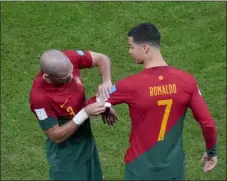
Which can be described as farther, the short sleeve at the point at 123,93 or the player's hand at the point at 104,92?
the player's hand at the point at 104,92

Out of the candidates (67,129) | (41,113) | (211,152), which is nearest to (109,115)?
(67,129)

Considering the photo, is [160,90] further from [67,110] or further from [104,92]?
[67,110]

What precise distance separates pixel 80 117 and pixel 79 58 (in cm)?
86

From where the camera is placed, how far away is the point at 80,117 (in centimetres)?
622

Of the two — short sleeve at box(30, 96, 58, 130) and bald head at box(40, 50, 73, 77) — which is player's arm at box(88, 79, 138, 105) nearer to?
bald head at box(40, 50, 73, 77)

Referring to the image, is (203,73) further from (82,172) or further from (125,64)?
(82,172)

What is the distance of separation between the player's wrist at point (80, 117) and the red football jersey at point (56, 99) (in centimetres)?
29

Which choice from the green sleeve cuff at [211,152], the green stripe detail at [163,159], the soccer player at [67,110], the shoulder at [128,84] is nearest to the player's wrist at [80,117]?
the soccer player at [67,110]

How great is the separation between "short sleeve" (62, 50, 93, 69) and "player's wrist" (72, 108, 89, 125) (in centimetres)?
74

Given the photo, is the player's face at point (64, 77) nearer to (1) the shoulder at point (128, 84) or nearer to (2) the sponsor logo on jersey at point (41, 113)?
(2) the sponsor logo on jersey at point (41, 113)

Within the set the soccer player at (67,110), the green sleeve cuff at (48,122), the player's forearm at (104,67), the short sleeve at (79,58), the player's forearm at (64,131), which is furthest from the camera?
the player's forearm at (104,67)

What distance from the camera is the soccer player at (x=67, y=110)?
20.3 ft

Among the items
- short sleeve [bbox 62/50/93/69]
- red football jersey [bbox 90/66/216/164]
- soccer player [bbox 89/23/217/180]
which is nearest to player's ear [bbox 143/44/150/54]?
soccer player [bbox 89/23/217/180]

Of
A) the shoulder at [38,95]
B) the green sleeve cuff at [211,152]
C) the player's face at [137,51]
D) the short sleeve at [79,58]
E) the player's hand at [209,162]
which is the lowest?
the player's hand at [209,162]
